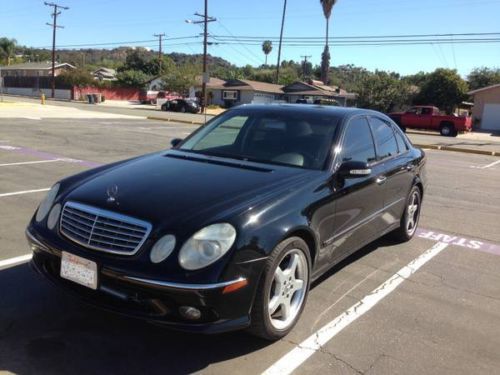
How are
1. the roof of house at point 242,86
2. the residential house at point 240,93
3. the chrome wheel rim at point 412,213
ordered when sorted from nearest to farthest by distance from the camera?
the chrome wheel rim at point 412,213 < the residential house at point 240,93 < the roof of house at point 242,86

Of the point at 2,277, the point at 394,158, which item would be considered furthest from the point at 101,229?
the point at 394,158

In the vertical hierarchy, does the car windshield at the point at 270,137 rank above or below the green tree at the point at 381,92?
below

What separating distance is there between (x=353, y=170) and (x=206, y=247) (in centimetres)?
159

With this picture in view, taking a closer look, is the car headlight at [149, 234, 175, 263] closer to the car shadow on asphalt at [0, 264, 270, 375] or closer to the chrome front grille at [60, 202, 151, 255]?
the chrome front grille at [60, 202, 151, 255]

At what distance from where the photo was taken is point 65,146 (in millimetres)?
14031

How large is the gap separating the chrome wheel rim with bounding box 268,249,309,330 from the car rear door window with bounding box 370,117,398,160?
191 centimetres

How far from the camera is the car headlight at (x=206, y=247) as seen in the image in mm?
3033

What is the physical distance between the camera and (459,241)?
6.42 m

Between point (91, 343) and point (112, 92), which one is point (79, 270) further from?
point (112, 92)

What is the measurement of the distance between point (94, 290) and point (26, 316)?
84 cm

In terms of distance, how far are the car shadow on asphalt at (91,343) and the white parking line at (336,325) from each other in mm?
235

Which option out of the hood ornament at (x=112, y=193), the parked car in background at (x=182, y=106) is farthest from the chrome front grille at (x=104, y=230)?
the parked car in background at (x=182, y=106)

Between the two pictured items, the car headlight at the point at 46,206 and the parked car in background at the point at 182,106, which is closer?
the car headlight at the point at 46,206

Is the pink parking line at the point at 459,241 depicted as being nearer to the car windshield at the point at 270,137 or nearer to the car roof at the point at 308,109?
the car roof at the point at 308,109
